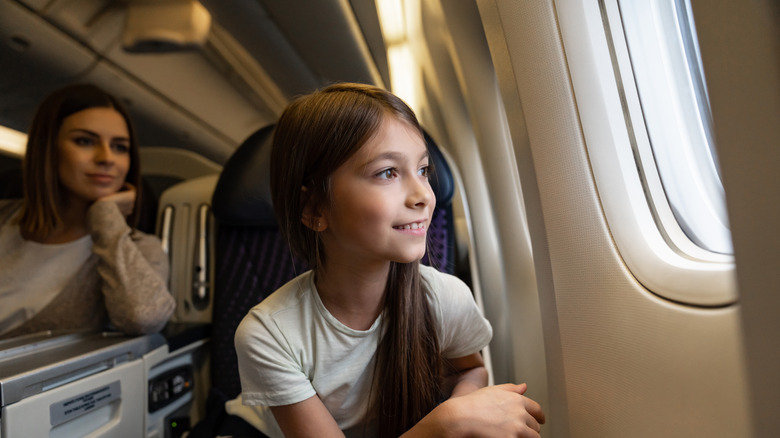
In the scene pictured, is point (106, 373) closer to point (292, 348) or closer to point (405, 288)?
point (292, 348)

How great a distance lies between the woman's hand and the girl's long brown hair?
14 centimetres

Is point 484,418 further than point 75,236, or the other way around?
point 75,236

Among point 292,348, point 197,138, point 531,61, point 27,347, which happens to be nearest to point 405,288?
point 292,348

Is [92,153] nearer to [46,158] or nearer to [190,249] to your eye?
[46,158]

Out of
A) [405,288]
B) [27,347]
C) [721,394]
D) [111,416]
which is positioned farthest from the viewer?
[111,416]

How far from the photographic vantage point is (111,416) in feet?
4.06

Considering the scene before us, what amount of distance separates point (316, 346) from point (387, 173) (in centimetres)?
38

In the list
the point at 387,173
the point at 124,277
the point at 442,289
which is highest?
the point at 387,173

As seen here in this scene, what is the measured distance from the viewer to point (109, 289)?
1.37 m

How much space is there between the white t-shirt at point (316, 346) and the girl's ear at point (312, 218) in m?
0.15

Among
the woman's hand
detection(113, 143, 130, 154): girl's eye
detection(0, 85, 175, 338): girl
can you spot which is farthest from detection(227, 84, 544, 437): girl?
detection(113, 143, 130, 154): girl's eye

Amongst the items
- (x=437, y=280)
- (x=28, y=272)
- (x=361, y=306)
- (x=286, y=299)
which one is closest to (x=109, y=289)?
(x=28, y=272)

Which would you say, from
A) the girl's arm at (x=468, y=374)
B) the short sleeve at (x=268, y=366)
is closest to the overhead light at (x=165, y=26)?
the short sleeve at (x=268, y=366)

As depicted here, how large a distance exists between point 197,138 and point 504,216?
3.92 ft
